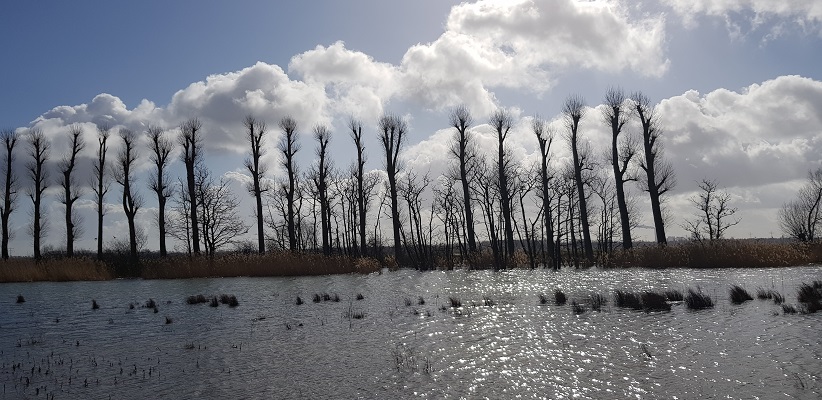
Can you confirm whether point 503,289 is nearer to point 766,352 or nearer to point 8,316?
point 766,352

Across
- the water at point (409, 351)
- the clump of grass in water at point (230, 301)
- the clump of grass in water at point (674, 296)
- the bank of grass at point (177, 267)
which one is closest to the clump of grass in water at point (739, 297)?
the water at point (409, 351)

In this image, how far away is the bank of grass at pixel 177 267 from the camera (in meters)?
29.2

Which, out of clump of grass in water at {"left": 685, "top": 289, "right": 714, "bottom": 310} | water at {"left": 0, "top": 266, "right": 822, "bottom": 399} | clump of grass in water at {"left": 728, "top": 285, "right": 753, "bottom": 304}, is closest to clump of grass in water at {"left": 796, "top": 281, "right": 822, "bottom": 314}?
water at {"left": 0, "top": 266, "right": 822, "bottom": 399}

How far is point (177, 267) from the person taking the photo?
31172 mm

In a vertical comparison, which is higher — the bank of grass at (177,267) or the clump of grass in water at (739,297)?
the bank of grass at (177,267)

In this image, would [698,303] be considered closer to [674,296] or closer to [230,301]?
[674,296]

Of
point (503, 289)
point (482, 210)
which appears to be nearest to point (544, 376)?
point (503, 289)

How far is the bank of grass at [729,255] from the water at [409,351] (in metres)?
12.2

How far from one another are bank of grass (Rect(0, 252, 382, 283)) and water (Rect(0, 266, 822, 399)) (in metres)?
13.0

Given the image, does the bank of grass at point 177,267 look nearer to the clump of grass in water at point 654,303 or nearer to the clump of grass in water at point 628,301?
the clump of grass in water at point 628,301

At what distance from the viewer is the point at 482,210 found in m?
49.0

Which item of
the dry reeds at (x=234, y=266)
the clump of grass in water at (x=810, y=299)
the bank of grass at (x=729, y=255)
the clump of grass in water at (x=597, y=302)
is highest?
the dry reeds at (x=234, y=266)

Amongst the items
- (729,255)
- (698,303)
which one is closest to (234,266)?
(698,303)

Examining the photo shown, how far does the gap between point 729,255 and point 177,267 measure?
2986cm
